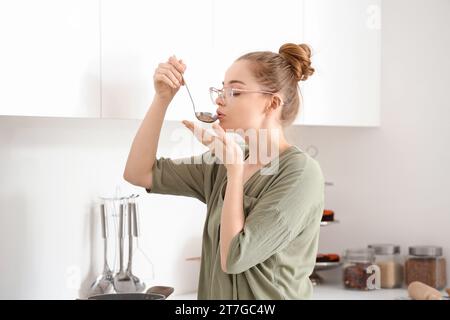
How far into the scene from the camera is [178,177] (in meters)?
1.95

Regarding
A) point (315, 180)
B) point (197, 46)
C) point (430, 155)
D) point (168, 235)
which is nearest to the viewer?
point (315, 180)

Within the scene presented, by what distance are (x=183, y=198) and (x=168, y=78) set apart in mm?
830

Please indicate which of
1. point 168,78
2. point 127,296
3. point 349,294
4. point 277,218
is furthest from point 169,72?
point 349,294

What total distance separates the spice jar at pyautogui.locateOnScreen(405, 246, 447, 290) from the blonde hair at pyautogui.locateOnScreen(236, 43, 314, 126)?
3.34 feet

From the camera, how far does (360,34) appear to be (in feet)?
9.12

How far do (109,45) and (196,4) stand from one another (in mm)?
314

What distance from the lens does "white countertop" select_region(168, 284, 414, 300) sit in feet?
8.55

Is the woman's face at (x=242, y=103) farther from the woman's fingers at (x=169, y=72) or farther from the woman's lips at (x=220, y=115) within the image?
the woman's fingers at (x=169, y=72)

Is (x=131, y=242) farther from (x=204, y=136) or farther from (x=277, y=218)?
(x=277, y=218)

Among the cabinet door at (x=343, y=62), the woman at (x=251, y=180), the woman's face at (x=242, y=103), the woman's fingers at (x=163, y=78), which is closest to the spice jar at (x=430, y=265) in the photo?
the cabinet door at (x=343, y=62)

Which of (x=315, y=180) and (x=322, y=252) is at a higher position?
(x=315, y=180)

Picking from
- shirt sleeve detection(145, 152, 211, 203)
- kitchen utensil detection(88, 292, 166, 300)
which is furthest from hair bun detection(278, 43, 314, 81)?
kitchen utensil detection(88, 292, 166, 300)

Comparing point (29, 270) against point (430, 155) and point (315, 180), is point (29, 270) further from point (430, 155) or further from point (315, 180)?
point (430, 155)

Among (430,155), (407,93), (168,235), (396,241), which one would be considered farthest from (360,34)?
(168,235)
